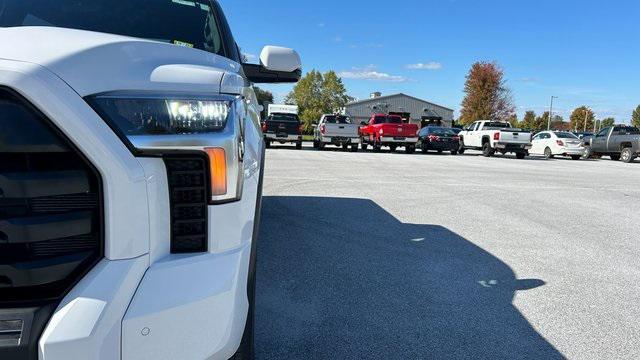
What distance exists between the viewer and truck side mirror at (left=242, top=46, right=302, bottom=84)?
2930 mm

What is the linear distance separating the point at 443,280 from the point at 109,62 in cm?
322

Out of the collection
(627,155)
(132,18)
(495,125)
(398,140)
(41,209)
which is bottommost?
(627,155)

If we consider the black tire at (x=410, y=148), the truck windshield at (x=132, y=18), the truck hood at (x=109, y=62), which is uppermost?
the truck windshield at (x=132, y=18)

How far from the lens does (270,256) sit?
4.35 meters

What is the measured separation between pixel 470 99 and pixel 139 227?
6180 cm

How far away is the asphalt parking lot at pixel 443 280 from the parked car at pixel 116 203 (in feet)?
4.34

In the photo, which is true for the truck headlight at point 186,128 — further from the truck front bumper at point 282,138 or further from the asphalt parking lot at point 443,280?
the truck front bumper at point 282,138

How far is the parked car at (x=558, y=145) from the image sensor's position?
24.5 m

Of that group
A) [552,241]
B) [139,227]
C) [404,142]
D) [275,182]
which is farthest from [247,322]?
[404,142]

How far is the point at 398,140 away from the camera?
78.8 ft

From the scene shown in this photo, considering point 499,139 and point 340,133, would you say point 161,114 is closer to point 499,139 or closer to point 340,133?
point 340,133

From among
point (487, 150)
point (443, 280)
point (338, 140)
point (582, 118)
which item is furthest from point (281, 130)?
point (582, 118)

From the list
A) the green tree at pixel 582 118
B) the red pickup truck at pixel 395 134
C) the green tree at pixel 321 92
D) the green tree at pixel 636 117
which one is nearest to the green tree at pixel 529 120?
the green tree at pixel 582 118

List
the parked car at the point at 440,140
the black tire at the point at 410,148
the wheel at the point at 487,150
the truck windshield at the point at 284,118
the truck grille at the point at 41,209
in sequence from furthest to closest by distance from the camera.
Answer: the black tire at the point at 410,148 < the parked car at the point at 440,140 < the wheel at the point at 487,150 < the truck windshield at the point at 284,118 < the truck grille at the point at 41,209
